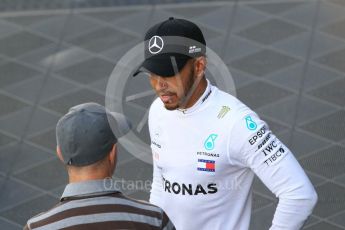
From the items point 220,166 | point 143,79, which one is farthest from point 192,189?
point 143,79

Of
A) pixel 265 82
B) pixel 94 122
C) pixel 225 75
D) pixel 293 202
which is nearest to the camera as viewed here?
pixel 94 122

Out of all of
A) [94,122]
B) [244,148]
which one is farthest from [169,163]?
[94,122]

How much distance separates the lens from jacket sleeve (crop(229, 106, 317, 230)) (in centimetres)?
441

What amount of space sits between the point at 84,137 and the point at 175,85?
853 millimetres

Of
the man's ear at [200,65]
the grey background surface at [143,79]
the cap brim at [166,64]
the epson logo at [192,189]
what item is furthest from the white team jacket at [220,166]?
the grey background surface at [143,79]

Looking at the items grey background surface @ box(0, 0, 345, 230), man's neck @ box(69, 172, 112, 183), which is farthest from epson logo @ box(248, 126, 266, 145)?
grey background surface @ box(0, 0, 345, 230)

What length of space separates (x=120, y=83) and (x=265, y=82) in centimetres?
143

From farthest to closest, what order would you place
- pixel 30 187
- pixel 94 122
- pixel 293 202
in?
pixel 30 187, pixel 293 202, pixel 94 122

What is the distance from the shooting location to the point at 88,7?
989cm

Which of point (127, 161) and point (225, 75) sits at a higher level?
point (225, 75)

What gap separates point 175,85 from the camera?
451 centimetres

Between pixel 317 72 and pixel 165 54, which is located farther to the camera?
pixel 317 72

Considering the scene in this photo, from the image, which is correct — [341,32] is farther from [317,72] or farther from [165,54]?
[165,54]

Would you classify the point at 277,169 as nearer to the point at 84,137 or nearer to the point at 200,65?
the point at 200,65
